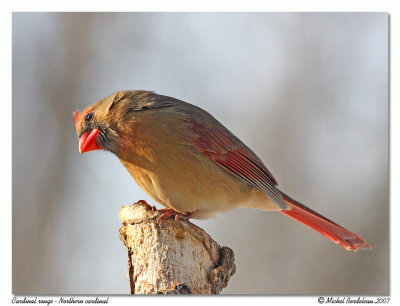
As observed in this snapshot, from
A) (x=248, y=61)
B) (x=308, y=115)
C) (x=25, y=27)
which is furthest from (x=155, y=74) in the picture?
(x=308, y=115)

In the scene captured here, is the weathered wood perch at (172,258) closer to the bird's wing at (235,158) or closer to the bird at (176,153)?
the bird at (176,153)

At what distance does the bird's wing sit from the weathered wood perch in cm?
69

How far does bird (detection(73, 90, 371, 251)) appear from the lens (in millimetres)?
3568

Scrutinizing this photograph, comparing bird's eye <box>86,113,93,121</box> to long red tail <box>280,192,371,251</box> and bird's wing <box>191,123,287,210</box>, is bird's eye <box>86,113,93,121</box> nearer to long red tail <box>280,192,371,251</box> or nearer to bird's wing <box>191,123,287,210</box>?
bird's wing <box>191,123,287,210</box>

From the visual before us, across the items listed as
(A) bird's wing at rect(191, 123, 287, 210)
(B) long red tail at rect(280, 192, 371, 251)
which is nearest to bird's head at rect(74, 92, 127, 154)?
(A) bird's wing at rect(191, 123, 287, 210)

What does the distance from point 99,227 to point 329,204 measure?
203 centimetres

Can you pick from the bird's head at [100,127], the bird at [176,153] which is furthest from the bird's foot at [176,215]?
the bird's head at [100,127]

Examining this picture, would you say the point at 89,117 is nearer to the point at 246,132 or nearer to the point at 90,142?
the point at 90,142

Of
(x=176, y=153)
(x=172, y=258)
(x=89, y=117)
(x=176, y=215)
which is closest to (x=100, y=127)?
(x=89, y=117)

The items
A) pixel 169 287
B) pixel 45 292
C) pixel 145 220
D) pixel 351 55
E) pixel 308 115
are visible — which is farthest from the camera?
pixel 308 115

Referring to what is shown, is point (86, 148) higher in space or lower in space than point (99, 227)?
higher

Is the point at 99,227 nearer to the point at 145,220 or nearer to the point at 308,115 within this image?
the point at 145,220

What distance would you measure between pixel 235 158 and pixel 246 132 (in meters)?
1.24
